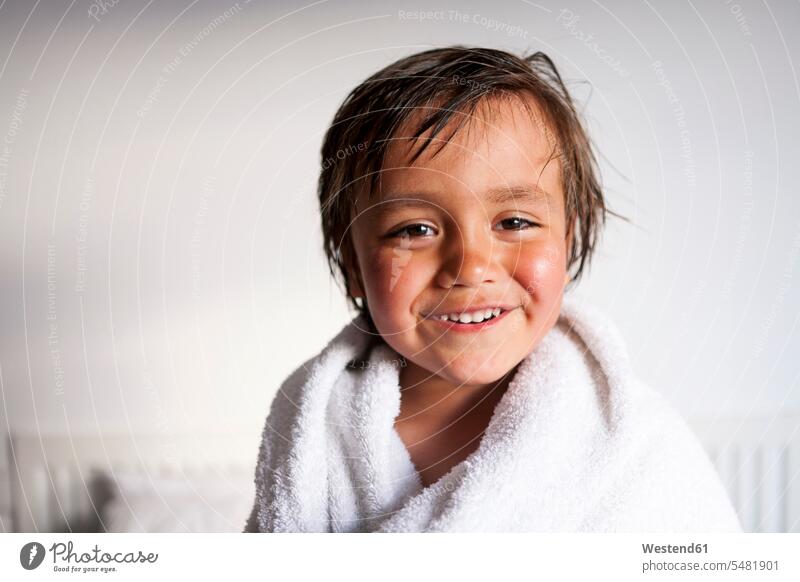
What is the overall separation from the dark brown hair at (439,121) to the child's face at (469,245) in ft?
0.04

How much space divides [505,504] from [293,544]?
0.17m

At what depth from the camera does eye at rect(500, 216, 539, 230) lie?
0.50 metres

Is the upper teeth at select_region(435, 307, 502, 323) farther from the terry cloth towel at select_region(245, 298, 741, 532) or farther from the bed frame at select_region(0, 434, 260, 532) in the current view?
the bed frame at select_region(0, 434, 260, 532)

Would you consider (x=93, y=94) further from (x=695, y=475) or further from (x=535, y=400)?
(x=695, y=475)

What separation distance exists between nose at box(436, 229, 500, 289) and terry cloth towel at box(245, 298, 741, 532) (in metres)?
0.08

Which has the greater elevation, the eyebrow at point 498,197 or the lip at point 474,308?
the eyebrow at point 498,197

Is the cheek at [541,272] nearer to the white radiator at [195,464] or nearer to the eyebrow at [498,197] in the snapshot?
the eyebrow at [498,197]

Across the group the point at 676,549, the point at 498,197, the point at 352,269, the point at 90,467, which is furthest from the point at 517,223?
the point at 90,467

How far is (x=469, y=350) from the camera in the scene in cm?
53

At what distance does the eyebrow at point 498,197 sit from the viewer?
0.49 meters

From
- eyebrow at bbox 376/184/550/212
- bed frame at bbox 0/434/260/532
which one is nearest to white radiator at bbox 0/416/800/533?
bed frame at bbox 0/434/260/532

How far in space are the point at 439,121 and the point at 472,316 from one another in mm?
132

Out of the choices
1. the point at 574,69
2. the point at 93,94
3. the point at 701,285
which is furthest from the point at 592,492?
the point at 93,94

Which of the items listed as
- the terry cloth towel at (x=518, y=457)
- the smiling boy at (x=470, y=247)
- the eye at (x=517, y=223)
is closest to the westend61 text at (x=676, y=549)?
the terry cloth towel at (x=518, y=457)
